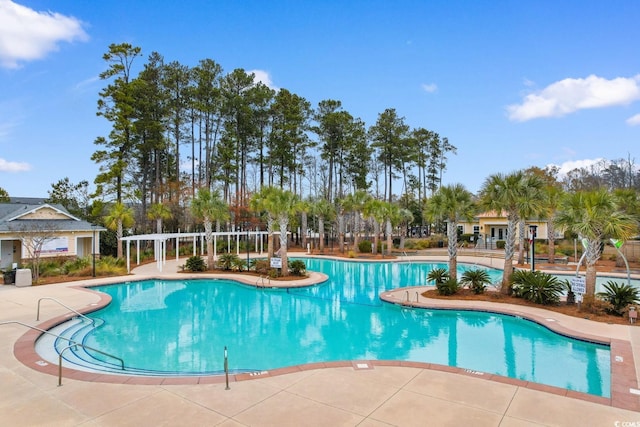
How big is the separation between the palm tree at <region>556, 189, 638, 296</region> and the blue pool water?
9.28 feet

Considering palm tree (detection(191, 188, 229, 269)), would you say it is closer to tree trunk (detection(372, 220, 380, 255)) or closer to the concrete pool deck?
tree trunk (detection(372, 220, 380, 255))

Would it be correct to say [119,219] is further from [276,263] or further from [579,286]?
[579,286]

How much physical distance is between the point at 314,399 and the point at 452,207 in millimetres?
10894

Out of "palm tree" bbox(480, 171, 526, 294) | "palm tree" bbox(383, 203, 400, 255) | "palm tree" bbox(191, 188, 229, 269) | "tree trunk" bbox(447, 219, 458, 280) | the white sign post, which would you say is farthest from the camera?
"palm tree" bbox(383, 203, 400, 255)

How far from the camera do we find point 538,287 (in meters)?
12.6

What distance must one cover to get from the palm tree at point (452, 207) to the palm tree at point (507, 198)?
38.3 inches

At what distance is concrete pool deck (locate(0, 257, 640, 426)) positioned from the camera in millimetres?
4922

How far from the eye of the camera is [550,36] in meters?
15.8

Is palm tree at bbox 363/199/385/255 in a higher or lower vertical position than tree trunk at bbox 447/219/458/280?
higher

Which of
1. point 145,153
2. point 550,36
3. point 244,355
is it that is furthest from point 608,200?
point 145,153

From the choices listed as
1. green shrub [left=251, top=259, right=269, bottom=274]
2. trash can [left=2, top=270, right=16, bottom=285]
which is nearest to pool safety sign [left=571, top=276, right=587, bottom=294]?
green shrub [left=251, top=259, right=269, bottom=274]

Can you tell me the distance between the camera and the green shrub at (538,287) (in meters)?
12.4

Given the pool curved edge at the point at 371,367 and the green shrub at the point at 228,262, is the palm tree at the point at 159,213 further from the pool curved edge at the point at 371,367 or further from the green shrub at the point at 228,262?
the pool curved edge at the point at 371,367

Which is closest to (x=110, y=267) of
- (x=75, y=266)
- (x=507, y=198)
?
(x=75, y=266)
